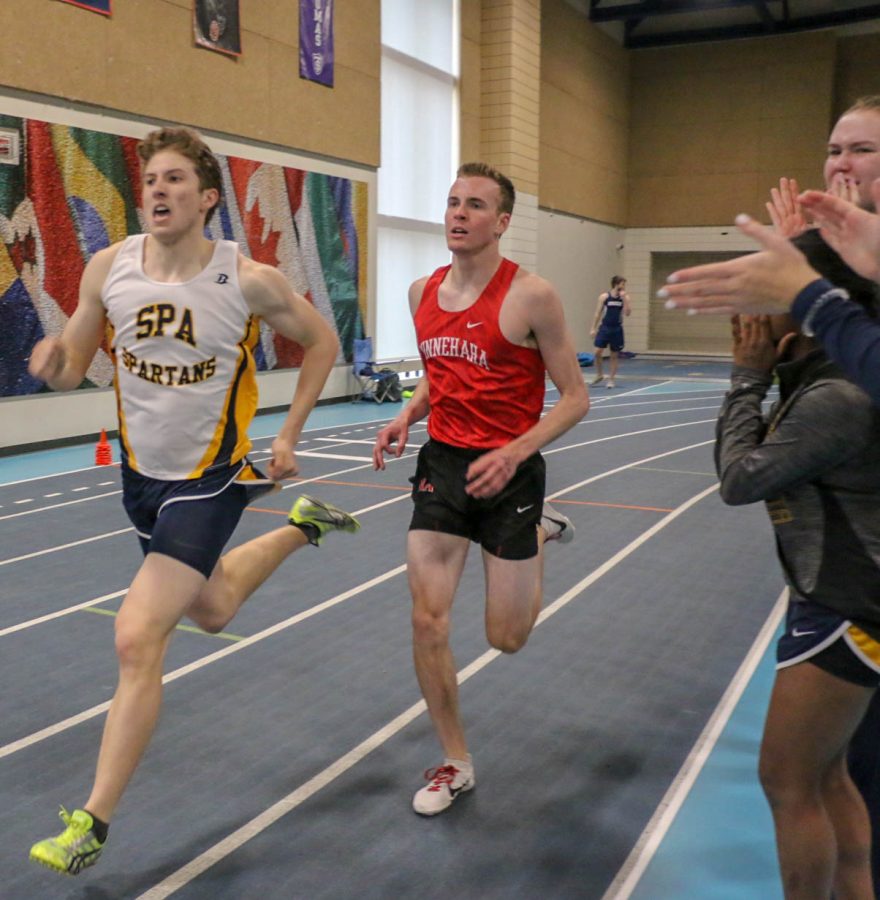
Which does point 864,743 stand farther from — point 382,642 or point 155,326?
point 382,642

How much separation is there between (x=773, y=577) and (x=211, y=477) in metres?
3.81

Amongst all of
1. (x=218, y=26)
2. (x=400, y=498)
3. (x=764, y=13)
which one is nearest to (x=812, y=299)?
(x=400, y=498)

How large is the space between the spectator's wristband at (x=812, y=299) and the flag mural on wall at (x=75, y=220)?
9.33 metres

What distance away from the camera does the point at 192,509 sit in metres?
2.99

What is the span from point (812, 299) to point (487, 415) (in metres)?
1.81

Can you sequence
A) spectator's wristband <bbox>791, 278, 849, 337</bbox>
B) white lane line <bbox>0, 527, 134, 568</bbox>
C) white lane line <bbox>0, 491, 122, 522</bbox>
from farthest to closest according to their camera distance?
white lane line <bbox>0, 491, 122, 522</bbox> < white lane line <bbox>0, 527, 134, 568</bbox> < spectator's wristband <bbox>791, 278, 849, 337</bbox>

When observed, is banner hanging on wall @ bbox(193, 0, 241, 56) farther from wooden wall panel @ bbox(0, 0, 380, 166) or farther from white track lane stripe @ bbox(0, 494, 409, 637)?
white track lane stripe @ bbox(0, 494, 409, 637)

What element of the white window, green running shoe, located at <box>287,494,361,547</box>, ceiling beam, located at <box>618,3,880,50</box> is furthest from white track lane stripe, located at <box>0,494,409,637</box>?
ceiling beam, located at <box>618,3,880,50</box>

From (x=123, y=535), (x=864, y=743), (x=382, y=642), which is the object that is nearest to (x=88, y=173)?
(x=123, y=535)

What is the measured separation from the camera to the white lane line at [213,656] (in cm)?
357

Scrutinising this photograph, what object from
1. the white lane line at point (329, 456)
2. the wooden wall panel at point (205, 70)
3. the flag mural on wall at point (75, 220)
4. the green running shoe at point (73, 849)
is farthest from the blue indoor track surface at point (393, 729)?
the wooden wall panel at point (205, 70)

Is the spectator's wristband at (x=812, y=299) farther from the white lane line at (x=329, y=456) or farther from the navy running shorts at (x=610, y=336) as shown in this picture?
the navy running shorts at (x=610, y=336)

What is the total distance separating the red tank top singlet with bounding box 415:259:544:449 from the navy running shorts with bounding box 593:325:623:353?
13.7 m

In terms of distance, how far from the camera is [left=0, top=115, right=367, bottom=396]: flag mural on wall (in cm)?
970
